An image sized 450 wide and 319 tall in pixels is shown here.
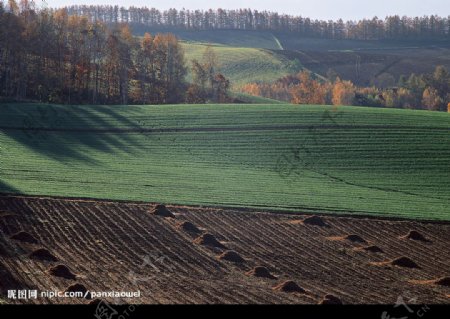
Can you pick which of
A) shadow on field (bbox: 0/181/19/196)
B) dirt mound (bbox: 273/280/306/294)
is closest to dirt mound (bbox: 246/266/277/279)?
dirt mound (bbox: 273/280/306/294)

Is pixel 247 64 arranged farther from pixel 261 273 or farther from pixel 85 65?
pixel 261 273

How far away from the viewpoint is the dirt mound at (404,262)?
36062mm

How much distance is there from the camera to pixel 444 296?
31.2 meters

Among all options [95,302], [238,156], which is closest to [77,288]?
[95,302]

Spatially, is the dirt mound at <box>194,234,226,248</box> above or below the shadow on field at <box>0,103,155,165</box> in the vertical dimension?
below

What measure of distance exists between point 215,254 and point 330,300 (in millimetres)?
8119

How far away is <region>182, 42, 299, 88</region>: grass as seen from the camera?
163 metres

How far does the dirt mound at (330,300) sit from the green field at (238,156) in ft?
52.7

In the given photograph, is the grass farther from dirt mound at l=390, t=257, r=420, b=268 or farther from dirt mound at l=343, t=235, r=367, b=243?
dirt mound at l=390, t=257, r=420, b=268

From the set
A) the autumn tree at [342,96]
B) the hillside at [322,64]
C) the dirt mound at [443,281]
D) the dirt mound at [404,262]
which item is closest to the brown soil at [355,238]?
the dirt mound at [404,262]

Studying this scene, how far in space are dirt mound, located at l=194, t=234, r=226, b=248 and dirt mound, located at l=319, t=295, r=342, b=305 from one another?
8719 millimetres

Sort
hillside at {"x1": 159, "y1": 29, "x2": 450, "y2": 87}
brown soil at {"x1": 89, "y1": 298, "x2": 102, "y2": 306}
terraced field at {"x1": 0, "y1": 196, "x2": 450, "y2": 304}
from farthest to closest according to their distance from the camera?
hillside at {"x1": 159, "y1": 29, "x2": 450, "y2": 87} < terraced field at {"x1": 0, "y1": 196, "x2": 450, "y2": 304} < brown soil at {"x1": 89, "y1": 298, "x2": 102, "y2": 306}

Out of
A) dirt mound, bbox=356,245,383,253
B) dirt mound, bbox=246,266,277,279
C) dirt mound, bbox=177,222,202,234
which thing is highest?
dirt mound, bbox=177,222,202,234

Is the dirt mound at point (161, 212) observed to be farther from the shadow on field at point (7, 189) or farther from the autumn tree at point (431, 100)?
the autumn tree at point (431, 100)
